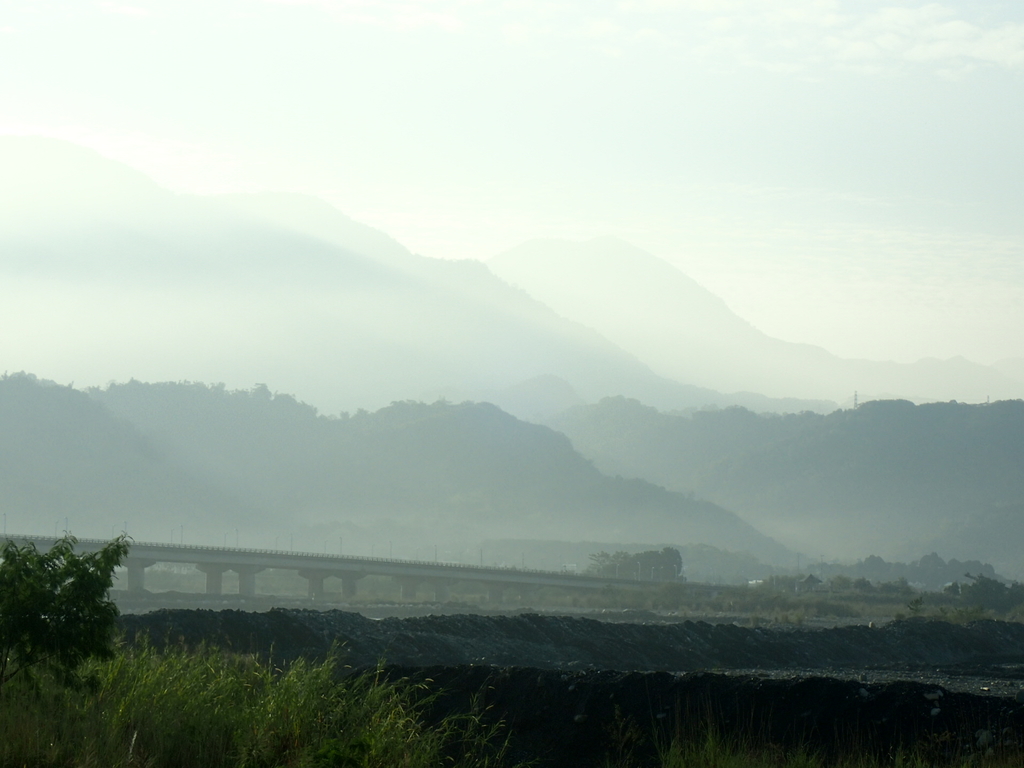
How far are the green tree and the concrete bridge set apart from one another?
105 metres

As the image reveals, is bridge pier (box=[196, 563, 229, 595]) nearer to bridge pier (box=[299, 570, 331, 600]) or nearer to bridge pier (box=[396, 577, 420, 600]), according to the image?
bridge pier (box=[299, 570, 331, 600])

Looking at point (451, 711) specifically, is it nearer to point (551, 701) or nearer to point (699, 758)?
point (551, 701)

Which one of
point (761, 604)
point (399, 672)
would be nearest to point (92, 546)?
point (761, 604)

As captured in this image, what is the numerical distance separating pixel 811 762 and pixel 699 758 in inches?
50.4

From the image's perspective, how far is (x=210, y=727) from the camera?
1386 centimetres

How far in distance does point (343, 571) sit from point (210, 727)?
113m

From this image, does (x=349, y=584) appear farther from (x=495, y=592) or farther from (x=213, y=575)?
(x=495, y=592)

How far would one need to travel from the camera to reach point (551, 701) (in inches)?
712

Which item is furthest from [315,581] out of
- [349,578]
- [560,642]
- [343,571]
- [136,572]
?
[560,642]

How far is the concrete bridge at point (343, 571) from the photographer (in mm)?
120250

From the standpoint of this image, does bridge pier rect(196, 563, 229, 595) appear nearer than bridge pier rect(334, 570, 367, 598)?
Yes

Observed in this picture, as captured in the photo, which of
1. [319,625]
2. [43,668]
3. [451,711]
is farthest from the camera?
[319,625]

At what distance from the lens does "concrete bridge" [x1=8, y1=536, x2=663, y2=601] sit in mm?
120250

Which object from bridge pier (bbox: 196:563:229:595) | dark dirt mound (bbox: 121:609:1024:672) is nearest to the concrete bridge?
bridge pier (bbox: 196:563:229:595)
